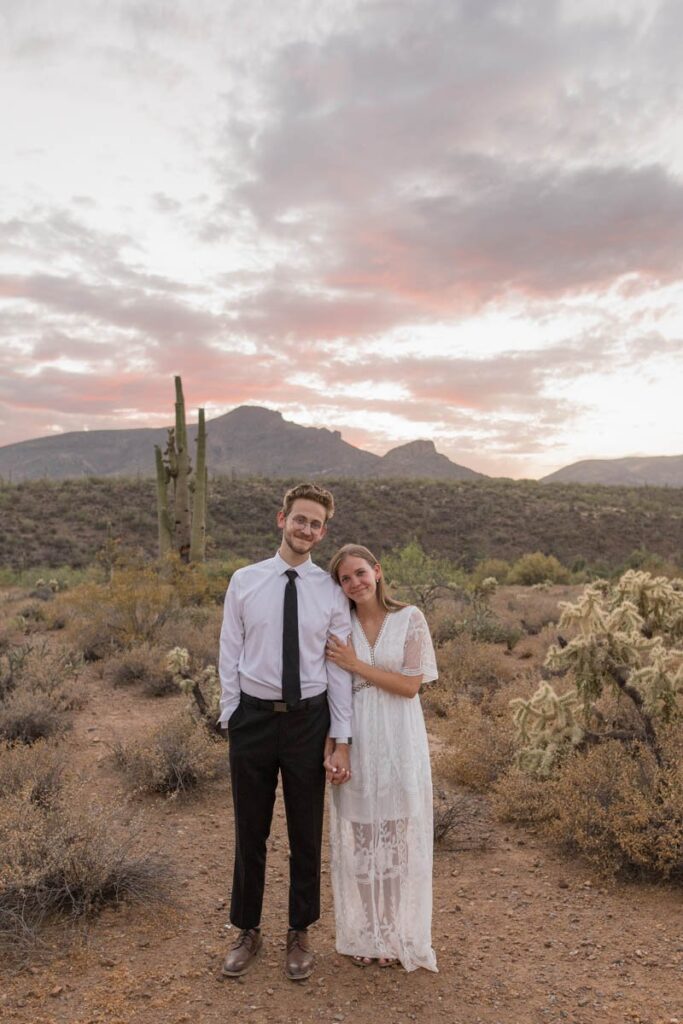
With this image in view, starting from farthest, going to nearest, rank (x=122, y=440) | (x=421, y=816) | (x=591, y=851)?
(x=122, y=440)
(x=591, y=851)
(x=421, y=816)

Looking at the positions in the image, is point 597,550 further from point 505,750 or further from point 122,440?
point 122,440

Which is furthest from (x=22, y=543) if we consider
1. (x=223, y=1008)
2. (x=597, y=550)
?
(x=223, y=1008)

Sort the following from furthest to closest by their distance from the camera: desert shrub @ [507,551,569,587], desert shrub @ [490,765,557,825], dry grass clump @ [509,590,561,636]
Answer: desert shrub @ [507,551,569,587], dry grass clump @ [509,590,561,636], desert shrub @ [490,765,557,825]

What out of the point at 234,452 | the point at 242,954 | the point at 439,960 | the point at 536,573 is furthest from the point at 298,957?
the point at 234,452

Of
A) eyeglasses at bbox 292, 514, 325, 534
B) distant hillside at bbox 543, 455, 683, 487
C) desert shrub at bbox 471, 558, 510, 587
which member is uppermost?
distant hillside at bbox 543, 455, 683, 487

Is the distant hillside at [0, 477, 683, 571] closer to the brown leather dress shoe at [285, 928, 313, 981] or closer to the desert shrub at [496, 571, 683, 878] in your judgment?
the desert shrub at [496, 571, 683, 878]

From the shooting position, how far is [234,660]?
344 cm

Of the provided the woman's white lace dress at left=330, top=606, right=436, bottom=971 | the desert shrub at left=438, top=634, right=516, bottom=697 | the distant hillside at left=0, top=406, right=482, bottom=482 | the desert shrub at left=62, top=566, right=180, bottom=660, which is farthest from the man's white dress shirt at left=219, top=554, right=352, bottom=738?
the distant hillside at left=0, top=406, right=482, bottom=482

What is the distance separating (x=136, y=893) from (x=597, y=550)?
30.7m

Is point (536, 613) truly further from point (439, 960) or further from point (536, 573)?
point (439, 960)

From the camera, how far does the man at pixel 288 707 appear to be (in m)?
3.36

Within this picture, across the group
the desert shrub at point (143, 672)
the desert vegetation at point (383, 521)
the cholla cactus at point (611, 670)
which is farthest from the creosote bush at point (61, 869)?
the desert vegetation at point (383, 521)

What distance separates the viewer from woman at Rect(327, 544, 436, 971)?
3420mm

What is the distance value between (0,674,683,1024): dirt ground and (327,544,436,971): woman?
0.71 feet
